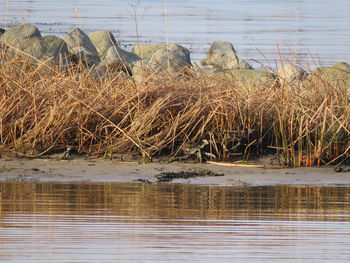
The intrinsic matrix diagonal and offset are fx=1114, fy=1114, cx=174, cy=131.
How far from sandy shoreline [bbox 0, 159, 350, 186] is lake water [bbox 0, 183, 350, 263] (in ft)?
1.27

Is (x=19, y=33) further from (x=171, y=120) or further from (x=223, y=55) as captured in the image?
(x=171, y=120)

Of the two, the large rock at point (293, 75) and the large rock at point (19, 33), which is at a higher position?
the large rock at point (19, 33)

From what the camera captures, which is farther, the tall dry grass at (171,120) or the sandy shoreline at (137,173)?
the tall dry grass at (171,120)

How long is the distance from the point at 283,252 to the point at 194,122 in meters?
4.59

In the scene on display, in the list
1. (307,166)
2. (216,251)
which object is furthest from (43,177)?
(216,251)

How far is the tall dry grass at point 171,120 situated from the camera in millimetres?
10156

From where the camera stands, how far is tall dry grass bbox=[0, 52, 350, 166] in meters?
10.2

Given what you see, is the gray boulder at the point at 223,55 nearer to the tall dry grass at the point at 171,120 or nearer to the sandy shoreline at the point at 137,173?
the tall dry grass at the point at 171,120

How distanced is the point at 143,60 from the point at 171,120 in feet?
25.3

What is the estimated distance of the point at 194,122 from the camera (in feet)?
33.7

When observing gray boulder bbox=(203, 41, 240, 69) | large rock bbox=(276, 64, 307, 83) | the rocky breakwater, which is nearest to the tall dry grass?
large rock bbox=(276, 64, 307, 83)

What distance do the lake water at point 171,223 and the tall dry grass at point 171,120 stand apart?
3.96ft

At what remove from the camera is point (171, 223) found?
6723mm

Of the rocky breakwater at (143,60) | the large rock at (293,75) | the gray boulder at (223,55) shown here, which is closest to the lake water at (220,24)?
the gray boulder at (223,55)
